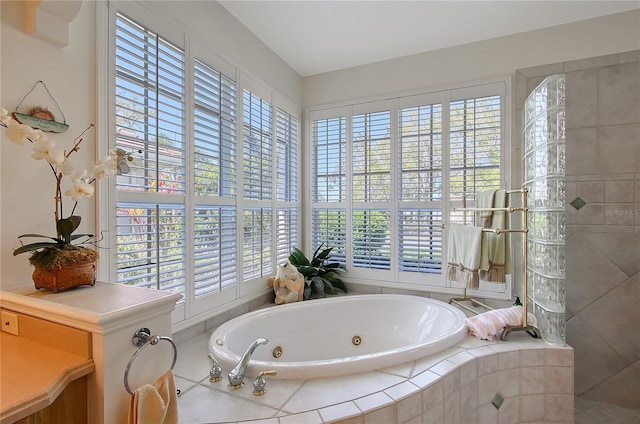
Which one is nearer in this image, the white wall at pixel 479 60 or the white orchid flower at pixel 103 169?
the white orchid flower at pixel 103 169

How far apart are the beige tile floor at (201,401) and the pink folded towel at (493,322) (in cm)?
85

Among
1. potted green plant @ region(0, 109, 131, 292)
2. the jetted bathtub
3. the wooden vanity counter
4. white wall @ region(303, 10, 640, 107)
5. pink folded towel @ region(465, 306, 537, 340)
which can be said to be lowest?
the jetted bathtub

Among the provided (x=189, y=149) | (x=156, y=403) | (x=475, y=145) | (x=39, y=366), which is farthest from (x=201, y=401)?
(x=475, y=145)

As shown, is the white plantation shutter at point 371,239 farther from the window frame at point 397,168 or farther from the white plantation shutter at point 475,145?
the white plantation shutter at point 475,145

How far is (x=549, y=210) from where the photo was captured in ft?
5.90

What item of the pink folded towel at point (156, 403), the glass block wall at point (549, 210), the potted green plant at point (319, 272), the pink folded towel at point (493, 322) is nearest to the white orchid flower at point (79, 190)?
the pink folded towel at point (156, 403)

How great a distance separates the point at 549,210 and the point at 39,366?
2.29m

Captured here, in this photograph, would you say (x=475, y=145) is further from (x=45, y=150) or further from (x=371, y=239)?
(x=45, y=150)

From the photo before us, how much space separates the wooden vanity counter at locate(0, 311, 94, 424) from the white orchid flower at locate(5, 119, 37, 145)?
567 mm

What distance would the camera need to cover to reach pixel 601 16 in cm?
227

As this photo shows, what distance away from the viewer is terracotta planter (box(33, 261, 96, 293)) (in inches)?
42.7

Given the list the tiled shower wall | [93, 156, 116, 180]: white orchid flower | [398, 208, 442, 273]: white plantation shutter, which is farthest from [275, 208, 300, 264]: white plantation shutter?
the tiled shower wall

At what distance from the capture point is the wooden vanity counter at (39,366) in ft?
2.45

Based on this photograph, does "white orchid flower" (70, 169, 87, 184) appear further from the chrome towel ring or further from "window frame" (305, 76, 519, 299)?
"window frame" (305, 76, 519, 299)
